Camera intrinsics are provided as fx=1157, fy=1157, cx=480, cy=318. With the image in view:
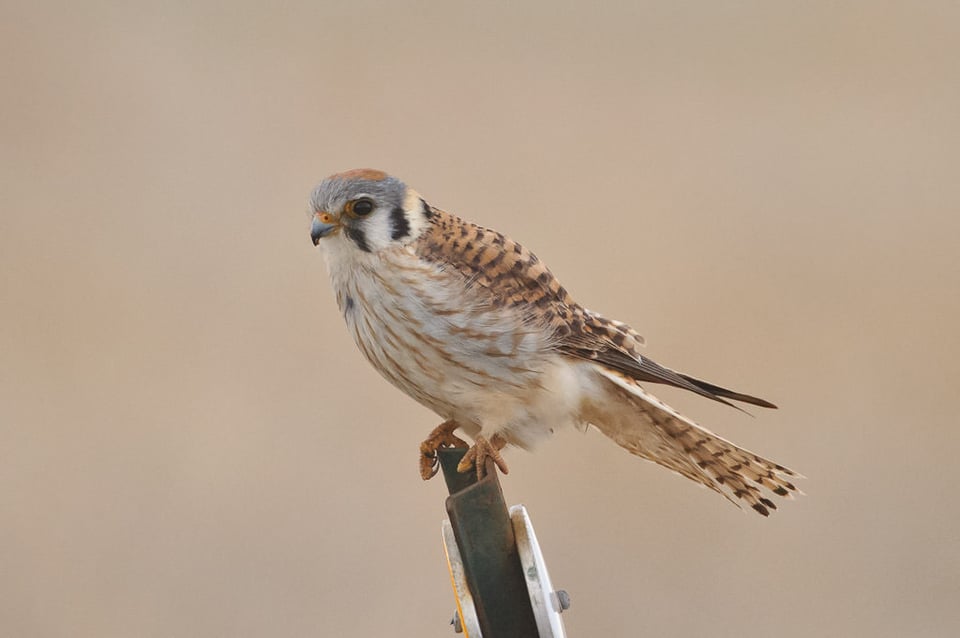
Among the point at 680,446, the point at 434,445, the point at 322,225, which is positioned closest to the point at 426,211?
the point at 322,225

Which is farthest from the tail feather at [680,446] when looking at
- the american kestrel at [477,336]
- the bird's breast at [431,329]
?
the bird's breast at [431,329]

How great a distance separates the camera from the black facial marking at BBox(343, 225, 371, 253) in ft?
6.20

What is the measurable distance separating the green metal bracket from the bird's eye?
2.04 feet

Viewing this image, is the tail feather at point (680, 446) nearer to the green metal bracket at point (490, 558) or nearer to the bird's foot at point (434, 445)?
the bird's foot at point (434, 445)

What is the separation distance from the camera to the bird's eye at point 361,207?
6.15 feet

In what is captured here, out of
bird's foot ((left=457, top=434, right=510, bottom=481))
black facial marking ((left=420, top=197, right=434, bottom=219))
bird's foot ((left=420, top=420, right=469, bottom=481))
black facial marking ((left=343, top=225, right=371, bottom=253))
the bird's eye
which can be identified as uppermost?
black facial marking ((left=420, top=197, right=434, bottom=219))

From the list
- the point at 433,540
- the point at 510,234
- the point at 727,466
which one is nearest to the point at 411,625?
the point at 433,540

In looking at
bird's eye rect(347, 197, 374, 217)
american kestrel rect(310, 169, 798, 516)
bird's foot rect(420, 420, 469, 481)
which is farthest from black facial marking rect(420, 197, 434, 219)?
bird's foot rect(420, 420, 469, 481)

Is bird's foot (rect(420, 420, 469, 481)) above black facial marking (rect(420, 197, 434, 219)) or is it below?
below

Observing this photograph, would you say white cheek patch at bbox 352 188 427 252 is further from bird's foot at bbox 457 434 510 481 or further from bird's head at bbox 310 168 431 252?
bird's foot at bbox 457 434 510 481

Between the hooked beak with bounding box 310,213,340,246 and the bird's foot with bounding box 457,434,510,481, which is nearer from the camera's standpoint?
the bird's foot with bounding box 457,434,510,481

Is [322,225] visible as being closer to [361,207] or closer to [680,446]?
[361,207]

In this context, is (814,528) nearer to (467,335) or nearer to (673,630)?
(673,630)

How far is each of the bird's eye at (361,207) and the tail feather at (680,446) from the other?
52 cm
